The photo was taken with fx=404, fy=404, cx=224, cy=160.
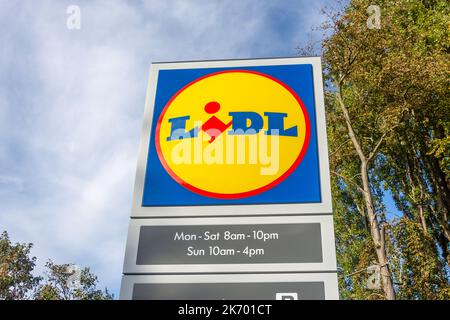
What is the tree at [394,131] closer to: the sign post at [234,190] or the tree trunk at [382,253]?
the tree trunk at [382,253]

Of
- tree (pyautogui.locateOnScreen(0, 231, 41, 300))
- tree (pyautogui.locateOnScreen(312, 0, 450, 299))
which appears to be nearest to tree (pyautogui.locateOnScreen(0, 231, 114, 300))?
tree (pyautogui.locateOnScreen(0, 231, 41, 300))

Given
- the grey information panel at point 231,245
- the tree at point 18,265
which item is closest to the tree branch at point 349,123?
the grey information panel at point 231,245

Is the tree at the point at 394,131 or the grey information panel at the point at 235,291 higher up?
the tree at the point at 394,131

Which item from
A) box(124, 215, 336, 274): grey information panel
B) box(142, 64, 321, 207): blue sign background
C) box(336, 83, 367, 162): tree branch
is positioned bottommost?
box(124, 215, 336, 274): grey information panel

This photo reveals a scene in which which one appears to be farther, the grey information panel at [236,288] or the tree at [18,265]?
the tree at [18,265]

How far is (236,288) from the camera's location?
195 cm

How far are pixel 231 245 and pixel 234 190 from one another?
30 cm

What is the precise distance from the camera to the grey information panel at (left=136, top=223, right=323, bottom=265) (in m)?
2.02

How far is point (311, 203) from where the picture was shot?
6.95 ft

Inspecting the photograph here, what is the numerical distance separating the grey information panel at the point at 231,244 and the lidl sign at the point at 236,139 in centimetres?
14

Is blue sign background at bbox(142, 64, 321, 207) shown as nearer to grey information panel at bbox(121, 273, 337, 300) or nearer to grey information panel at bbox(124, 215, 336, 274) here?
grey information panel at bbox(124, 215, 336, 274)

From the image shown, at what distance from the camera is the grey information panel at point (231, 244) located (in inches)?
79.5

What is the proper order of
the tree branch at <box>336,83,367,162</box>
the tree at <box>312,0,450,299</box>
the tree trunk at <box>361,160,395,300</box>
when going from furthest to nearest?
the tree branch at <box>336,83,367,162</box> < the tree at <box>312,0,450,299</box> < the tree trunk at <box>361,160,395,300</box>
